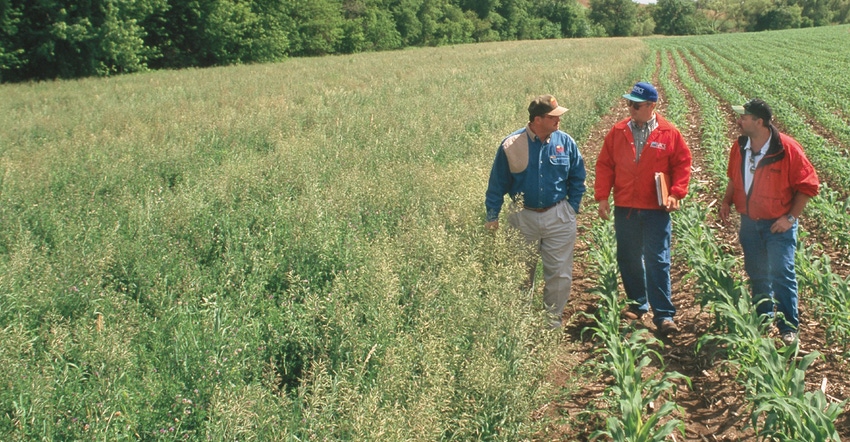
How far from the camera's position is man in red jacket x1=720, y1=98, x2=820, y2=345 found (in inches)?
180

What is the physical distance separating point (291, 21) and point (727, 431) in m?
39.0

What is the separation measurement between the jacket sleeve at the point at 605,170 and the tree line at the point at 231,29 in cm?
2424

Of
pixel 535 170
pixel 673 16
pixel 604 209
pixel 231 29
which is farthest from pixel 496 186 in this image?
pixel 673 16

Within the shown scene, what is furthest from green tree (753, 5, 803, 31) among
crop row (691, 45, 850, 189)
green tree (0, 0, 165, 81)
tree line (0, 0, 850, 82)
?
green tree (0, 0, 165, 81)

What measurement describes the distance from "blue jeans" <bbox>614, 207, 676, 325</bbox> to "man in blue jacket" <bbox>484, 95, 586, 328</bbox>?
1.65 feet

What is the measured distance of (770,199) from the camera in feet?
15.3

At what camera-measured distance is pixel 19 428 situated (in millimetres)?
2758

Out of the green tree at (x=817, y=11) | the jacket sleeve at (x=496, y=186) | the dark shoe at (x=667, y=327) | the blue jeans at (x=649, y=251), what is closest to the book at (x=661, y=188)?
the blue jeans at (x=649, y=251)

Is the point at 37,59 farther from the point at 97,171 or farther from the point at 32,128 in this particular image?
the point at 97,171

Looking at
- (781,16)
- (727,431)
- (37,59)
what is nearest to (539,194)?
(727,431)

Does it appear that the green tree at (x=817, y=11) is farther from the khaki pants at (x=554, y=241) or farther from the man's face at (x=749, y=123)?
the khaki pants at (x=554, y=241)

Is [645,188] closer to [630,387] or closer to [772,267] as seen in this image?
[772,267]

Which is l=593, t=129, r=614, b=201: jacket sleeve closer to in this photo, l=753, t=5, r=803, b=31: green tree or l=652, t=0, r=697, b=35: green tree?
l=753, t=5, r=803, b=31: green tree

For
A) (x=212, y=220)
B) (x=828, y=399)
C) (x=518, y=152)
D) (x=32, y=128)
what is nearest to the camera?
(x=828, y=399)
